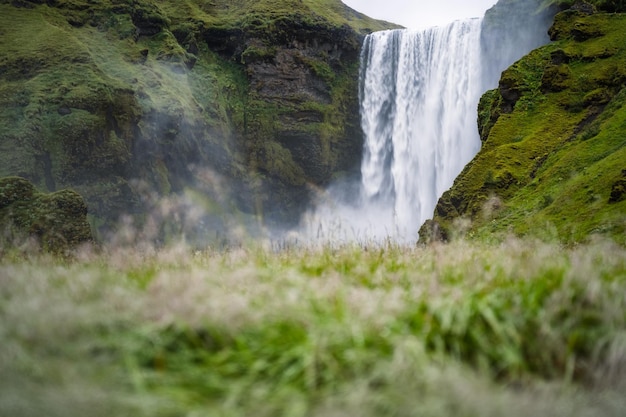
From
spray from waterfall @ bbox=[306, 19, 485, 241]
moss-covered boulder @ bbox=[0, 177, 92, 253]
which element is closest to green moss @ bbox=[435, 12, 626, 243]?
spray from waterfall @ bbox=[306, 19, 485, 241]

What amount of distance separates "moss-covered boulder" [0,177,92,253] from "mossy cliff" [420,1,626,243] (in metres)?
22.3

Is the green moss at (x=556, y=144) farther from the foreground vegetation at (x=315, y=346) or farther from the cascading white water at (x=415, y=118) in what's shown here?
the cascading white water at (x=415, y=118)

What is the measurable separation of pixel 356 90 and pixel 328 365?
268ft

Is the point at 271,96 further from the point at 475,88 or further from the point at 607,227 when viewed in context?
the point at 607,227

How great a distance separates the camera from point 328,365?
3055 millimetres

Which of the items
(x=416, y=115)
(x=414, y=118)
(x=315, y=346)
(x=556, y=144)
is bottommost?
(x=315, y=346)

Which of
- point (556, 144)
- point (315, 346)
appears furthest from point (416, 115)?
point (315, 346)

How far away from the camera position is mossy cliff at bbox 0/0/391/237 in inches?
2041

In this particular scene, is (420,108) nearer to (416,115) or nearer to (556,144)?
(416,115)

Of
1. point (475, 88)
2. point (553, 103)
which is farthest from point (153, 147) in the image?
point (553, 103)

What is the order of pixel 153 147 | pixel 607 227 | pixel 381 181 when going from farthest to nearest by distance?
pixel 381 181 → pixel 153 147 → pixel 607 227

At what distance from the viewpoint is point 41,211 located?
30.4 meters

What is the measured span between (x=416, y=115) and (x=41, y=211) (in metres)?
45.0

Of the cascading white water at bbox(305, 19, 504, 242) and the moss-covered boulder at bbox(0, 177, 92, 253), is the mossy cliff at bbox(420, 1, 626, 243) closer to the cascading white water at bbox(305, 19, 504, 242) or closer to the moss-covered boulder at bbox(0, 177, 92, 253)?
the cascading white water at bbox(305, 19, 504, 242)
